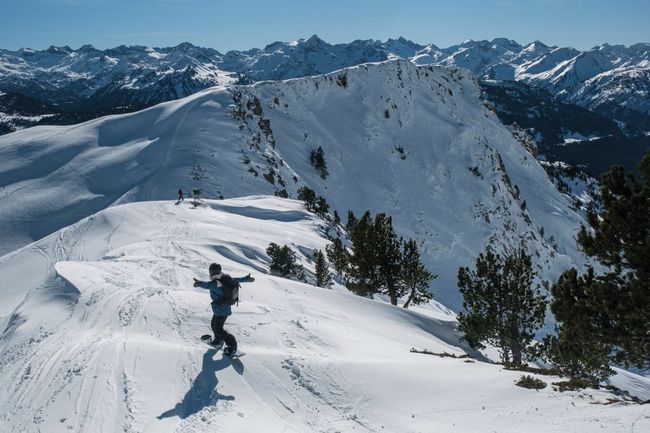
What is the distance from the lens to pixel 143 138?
240ft

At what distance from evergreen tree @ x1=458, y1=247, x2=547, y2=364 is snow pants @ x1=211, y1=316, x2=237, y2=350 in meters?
14.4

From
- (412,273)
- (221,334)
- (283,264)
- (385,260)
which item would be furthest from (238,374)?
(412,273)

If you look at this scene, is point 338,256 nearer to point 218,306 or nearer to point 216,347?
point 216,347

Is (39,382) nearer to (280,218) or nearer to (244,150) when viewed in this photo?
(280,218)

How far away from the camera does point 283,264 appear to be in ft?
94.7

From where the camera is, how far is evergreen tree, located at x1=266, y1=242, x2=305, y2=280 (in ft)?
93.8

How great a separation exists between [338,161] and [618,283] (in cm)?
7806

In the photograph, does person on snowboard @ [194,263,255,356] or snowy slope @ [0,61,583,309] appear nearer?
person on snowboard @ [194,263,255,356]

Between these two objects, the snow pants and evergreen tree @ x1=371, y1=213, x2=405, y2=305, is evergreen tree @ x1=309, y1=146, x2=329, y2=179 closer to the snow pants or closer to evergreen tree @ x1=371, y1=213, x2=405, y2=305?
evergreen tree @ x1=371, y1=213, x2=405, y2=305

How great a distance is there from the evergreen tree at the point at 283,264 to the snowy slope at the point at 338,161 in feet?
102

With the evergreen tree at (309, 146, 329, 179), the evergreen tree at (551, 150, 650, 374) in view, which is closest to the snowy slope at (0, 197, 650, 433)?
the evergreen tree at (551, 150, 650, 374)

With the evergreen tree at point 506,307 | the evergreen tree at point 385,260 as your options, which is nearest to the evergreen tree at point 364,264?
the evergreen tree at point 385,260

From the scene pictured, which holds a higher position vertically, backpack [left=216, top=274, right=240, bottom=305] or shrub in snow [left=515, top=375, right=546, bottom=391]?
backpack [left=216, top=274, right=240, bottom=305]

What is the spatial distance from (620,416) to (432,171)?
88.2m
